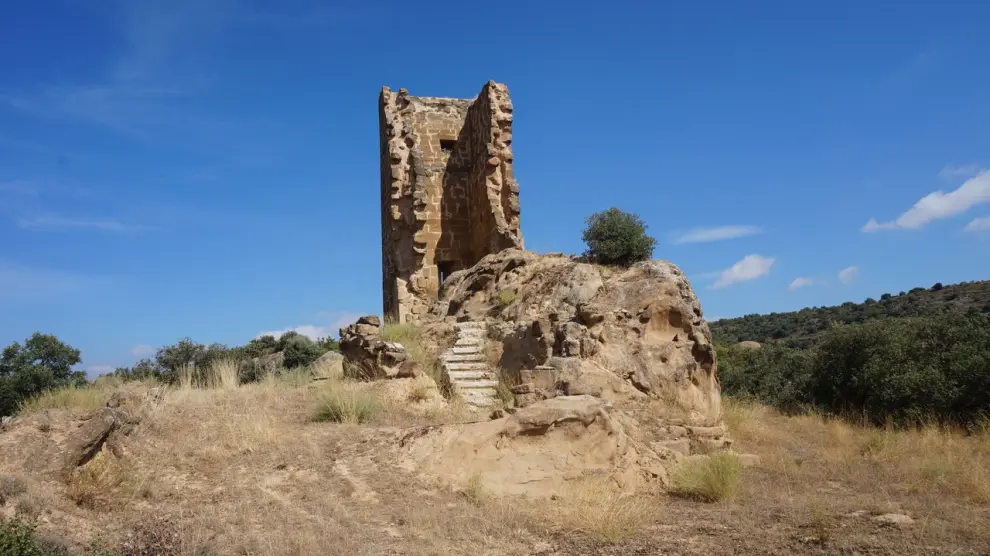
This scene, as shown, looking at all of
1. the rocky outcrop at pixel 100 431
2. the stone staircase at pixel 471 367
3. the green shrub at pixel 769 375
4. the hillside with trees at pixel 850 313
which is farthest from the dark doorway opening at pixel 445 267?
the hillside with trees at pixel 850 313

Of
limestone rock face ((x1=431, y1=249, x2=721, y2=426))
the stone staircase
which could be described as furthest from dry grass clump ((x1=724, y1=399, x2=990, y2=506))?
the stone staircase

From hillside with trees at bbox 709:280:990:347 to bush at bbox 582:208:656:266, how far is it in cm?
1815

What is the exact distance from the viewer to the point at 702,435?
31.8 feet

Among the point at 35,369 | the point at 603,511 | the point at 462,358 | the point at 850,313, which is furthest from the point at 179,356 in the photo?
the point at 850,313

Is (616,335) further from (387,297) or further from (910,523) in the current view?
(387,297)

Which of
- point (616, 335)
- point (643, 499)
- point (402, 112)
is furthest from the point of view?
point (402, 112)

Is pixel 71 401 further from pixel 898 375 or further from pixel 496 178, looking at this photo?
pixel 898 375

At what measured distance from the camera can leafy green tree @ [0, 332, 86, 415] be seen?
1383 centimetres

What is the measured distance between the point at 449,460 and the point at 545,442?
1014 millimetres

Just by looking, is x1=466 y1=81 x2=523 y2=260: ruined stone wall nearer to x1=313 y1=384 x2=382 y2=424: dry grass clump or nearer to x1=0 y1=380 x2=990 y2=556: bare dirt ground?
x1=313 y1=384 x2=382 y2=424: dry grass clump

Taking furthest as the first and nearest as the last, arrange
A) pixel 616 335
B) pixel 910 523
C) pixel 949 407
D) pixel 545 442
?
pixel 949 407 → pixel 616 335 → pixel 545 442 → pixel 910 523

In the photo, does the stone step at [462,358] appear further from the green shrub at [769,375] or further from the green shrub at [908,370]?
the green shrub at [908,370]

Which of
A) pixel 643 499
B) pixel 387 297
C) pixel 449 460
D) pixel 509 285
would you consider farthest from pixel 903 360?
pixel 387 297

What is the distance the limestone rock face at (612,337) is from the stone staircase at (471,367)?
0.97 feet
